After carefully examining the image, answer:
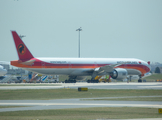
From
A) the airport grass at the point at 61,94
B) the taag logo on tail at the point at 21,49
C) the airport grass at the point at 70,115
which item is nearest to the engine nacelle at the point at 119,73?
the taag logo on tail at the point at 21,49

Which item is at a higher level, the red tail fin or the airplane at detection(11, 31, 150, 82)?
the red tail fin

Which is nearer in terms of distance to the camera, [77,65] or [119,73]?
[119,73]

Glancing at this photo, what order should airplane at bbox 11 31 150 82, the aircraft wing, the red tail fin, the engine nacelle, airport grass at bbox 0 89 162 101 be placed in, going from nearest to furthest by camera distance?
airport grass at bbox 0 89 162 101
the red tail fin
airplane at bbox 11 31 150 82
the aircraft wing
the engine nacelle

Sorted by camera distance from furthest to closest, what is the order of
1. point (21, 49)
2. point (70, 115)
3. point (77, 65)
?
point (77, 65)
point (21, 49)
point (70, 115)

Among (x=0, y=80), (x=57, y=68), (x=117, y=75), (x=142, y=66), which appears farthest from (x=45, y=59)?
(x=0, y=80)

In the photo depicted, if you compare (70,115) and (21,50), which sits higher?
(21,50)

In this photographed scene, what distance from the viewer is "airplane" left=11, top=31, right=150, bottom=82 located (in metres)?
67.1

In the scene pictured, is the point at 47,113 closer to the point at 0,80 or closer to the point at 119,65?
the point at 119,65

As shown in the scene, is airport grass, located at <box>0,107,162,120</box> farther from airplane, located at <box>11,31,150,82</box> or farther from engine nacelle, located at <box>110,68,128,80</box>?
engine nacelle, located at <box>110,68,128,80</box>

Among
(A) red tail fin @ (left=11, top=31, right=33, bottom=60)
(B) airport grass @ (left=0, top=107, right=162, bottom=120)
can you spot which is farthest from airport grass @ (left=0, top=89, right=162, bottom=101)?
(A) red tail fin @ (left=11, top=31, right=33, bottom=60)

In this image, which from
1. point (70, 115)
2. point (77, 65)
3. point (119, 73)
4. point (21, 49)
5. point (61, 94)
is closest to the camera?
point (70, 115)

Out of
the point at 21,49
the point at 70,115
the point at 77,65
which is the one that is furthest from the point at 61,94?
the point at 77,65

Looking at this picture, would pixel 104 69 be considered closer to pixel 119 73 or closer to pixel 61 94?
pixel 119 73

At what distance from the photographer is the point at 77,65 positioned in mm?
71312
